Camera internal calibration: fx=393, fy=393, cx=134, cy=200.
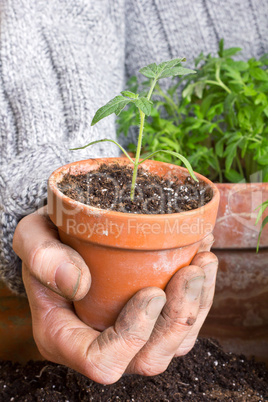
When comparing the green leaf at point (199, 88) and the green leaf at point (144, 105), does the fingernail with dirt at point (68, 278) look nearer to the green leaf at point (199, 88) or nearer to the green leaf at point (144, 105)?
the green leaf at point (144, 105)

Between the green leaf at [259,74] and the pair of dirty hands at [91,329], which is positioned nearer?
the pair of dirty hands at [91,329]

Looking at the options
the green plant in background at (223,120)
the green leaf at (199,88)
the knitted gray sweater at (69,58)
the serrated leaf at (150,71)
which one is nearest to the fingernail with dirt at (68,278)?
the knitted gray sweater at (69,58)

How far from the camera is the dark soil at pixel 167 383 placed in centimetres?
80

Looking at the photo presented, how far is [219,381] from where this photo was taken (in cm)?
86

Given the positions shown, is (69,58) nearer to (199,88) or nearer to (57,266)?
(199,88)

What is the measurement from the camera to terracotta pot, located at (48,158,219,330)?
546 mm

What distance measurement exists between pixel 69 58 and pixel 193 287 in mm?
724

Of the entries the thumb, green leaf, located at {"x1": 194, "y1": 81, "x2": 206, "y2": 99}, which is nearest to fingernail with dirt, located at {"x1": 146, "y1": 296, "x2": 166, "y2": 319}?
A: the thumb

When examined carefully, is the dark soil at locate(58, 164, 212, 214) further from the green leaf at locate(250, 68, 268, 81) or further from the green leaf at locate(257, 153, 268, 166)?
the green leaf at locate(250, 68, 268, 81)

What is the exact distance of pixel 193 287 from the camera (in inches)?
24.6

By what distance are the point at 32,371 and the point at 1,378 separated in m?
0.07

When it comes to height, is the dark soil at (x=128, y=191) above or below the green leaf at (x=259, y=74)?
below

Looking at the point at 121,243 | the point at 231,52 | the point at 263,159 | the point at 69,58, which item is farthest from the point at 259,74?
the point at 121,243

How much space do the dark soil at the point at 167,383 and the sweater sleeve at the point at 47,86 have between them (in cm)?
21
